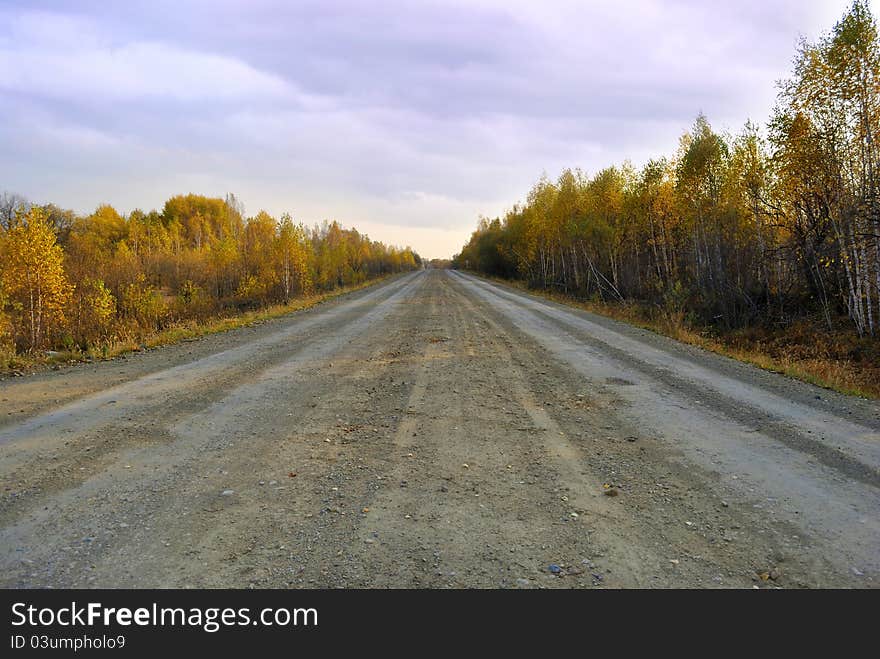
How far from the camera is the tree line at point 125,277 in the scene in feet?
45.3

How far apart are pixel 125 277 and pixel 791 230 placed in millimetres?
27461

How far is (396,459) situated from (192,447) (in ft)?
6.82

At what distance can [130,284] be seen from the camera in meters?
20.7

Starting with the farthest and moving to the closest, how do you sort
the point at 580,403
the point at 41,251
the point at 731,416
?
the point at 41,251 → the point at 580,403 → the point at 731,416

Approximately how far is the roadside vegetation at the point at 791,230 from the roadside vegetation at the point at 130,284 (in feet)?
48.6

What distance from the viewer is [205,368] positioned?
8.63 m

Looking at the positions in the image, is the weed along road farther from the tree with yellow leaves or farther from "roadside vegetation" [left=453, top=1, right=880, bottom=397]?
the tree with yellow leaves

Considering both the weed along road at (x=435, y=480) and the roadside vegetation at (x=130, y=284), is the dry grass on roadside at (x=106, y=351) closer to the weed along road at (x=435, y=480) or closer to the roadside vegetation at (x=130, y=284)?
the roadside vegetation at (x=130, y=284)

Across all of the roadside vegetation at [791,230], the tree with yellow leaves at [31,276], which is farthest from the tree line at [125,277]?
the roadside vegetation at [791,230]

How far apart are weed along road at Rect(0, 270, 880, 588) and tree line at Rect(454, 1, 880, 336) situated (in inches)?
321

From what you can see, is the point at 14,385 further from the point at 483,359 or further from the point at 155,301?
the point at 155,301

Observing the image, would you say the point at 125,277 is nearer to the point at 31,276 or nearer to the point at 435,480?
the point at 31,276

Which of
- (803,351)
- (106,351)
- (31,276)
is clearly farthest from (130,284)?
(803,351)

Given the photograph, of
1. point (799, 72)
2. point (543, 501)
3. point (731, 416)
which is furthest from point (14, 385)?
point (799, 72)
